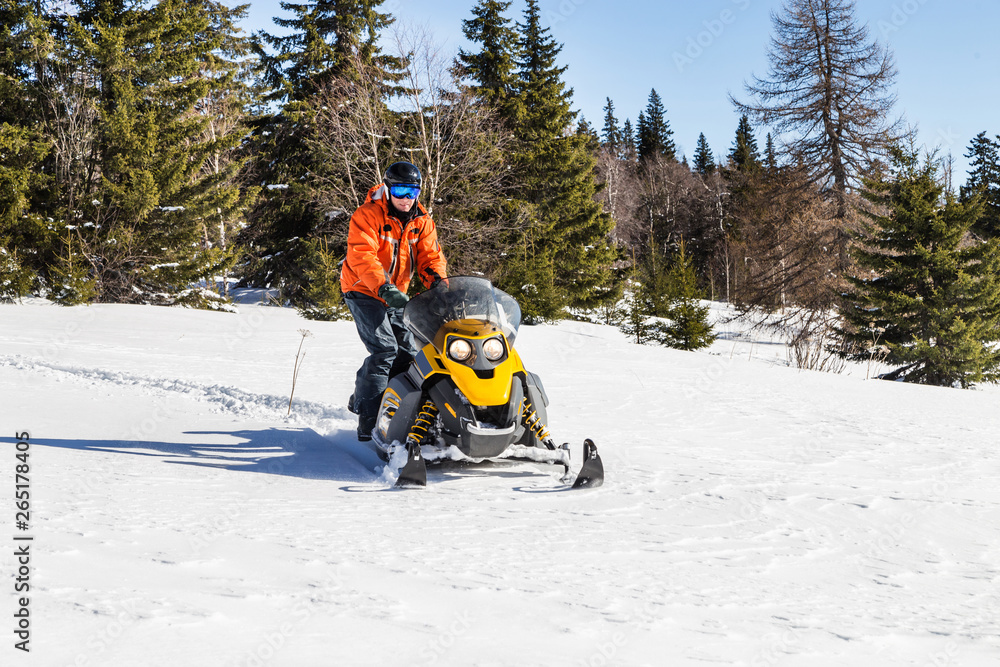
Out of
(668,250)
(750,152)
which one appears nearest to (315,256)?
(668,250)

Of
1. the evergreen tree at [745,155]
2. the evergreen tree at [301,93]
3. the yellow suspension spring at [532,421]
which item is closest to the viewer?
the yellow suspension spring at [532,421]

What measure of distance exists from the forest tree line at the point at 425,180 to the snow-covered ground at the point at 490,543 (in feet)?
37.8

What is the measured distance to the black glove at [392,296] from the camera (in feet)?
13.7

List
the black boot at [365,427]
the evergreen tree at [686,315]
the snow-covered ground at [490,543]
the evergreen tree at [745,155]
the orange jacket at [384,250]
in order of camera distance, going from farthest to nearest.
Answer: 1. the evergreen tree at [745,155]
2. the evergreen tree at [686,315]
3. the black boot at [365,427]
4. the orange jacket at [384,250]
5. the snow-covered ground at [490,543]

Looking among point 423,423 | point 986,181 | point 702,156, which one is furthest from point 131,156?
point 702,156

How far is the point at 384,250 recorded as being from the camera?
4.61 meters

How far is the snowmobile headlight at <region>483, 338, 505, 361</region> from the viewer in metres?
3.73

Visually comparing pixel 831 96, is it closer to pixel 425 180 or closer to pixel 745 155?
pixel 425 180

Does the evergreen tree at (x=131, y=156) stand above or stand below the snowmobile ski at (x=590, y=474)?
above

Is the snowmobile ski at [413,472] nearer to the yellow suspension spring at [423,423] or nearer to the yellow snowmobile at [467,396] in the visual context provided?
the yellow snowmobile at [467,396]

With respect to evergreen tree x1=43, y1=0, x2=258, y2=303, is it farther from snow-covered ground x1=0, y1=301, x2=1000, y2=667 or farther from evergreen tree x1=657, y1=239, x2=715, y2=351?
evergreen tree x1=657, y1=239, x2=715, y2=351

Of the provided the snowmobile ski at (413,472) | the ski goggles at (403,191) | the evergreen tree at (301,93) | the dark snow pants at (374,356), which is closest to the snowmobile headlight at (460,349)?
the snowmobile ski at (413,472)

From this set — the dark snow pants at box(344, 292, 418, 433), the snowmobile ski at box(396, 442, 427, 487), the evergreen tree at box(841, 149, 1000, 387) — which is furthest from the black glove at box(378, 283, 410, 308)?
the evergreen tree at box(841, 149, 1000, 387)
